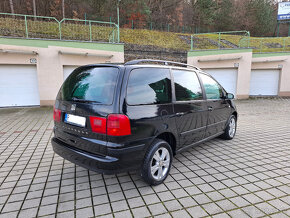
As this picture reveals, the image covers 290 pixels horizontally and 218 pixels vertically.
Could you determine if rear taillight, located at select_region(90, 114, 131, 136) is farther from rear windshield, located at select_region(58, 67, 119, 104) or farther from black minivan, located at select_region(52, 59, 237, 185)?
rear windshield, located at select_region(58, 67, 119, 104)

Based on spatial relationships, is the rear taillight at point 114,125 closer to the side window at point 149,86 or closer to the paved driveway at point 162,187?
the side window at point 149,86

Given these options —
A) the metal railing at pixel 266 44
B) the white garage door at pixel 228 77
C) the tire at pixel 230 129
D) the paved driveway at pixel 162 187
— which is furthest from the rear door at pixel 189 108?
the metal railing at pixel 266 44

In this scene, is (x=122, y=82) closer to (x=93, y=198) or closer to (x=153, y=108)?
(x=153, y=108)

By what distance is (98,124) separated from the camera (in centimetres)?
231

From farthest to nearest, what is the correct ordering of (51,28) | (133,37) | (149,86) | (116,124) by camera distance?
1. (133,37)
2. (51,28)
3. (149,86)
4. (116,124)

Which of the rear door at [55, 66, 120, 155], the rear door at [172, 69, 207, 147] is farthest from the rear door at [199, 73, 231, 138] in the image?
the rear door at [55, 66, 120, 155]

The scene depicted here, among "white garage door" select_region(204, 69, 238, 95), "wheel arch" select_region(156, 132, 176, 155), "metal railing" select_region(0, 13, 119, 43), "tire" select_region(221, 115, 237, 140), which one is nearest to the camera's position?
"wheel arch" select_region(156, 132, 176, 155)

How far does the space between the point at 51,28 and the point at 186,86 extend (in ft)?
36.1

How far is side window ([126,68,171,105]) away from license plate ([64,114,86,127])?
2.25ft

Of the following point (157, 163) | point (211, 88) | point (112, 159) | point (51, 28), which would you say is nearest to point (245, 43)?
point (211, 88)

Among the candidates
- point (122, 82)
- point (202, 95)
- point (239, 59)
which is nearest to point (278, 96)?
point (239, 59)

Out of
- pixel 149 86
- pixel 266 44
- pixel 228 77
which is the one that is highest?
pixel 266 44

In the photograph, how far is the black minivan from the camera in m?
2.27

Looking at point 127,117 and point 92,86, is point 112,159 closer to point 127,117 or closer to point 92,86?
point 127,117
